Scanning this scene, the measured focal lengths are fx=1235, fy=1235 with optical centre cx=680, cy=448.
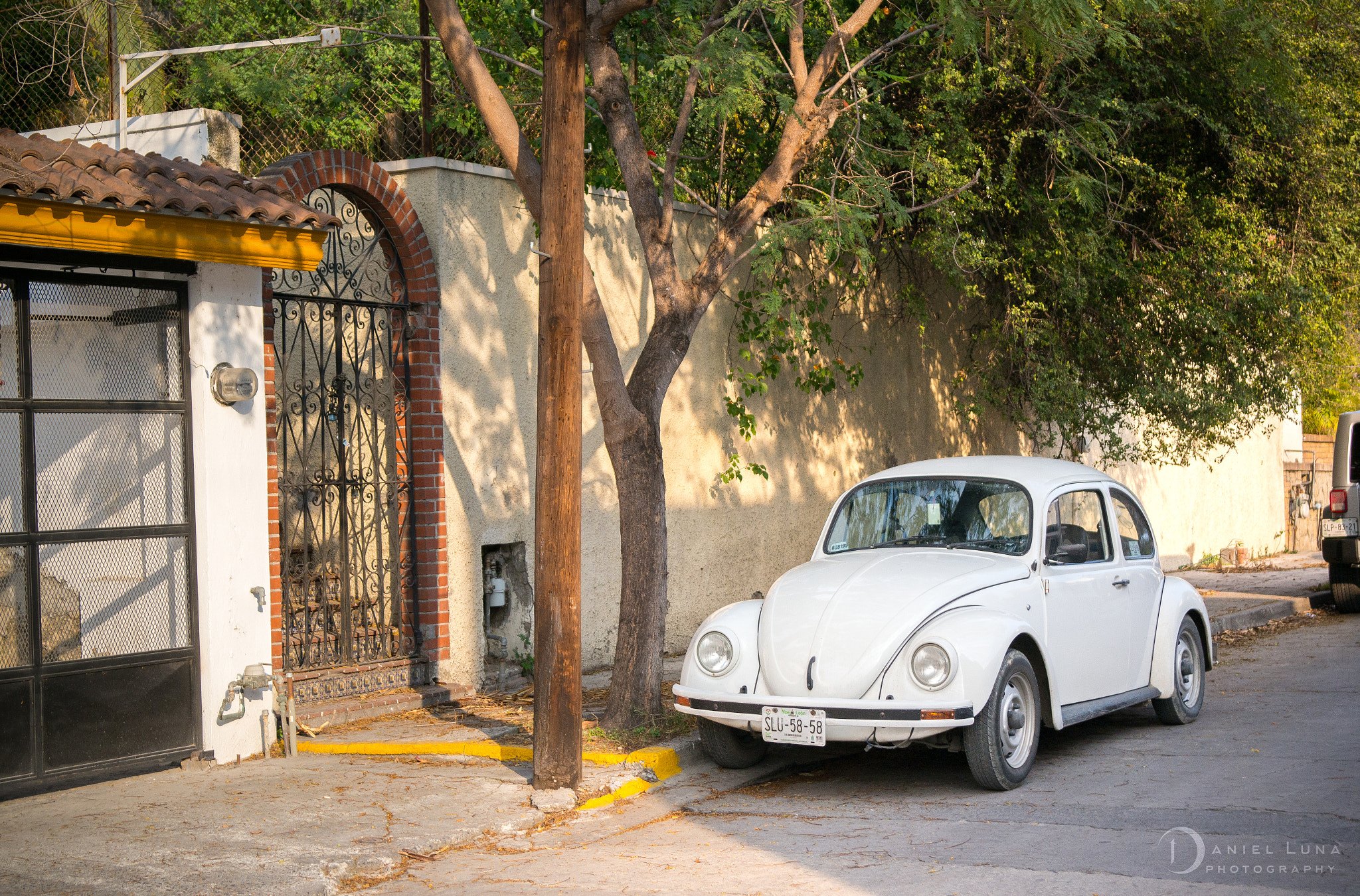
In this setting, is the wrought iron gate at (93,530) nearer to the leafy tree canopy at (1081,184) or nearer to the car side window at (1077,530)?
the leafy tree canopy at (1081,184)

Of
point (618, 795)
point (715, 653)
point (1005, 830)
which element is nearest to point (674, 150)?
point (715, 653)

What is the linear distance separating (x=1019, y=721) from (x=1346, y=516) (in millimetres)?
9206

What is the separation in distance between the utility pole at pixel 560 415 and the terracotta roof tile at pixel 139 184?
1.68m

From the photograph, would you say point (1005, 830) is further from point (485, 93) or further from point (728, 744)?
point (485, 93)

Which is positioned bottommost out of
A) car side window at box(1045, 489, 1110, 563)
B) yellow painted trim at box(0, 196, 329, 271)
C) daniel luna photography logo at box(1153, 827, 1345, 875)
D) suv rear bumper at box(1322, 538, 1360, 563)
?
daniel luna photography logo at box(1153, 827, 1345, 875)

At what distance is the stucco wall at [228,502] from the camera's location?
7234mm

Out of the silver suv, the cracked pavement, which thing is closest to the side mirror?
the cracked pavement

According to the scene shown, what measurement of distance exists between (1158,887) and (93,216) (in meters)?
5.87

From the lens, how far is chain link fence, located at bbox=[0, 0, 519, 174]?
8.55 m

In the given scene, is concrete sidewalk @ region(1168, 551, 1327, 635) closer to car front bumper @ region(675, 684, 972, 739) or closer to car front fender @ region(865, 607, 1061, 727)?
car front fender @ region(865, 607, 1061, 727)

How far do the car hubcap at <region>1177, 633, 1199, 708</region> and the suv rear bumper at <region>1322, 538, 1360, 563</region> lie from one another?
6456 millimetres

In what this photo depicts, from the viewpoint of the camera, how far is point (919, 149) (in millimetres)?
10562

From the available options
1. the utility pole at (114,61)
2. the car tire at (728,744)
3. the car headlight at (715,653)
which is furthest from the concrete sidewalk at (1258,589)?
the utility pole at (114,61)

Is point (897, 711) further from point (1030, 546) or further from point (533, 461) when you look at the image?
point (533, 461)
